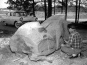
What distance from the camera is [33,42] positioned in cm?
516

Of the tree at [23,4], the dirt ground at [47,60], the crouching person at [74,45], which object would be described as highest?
the tree at [23,4]

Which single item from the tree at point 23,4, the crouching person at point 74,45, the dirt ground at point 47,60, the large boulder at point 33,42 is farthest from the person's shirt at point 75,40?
the tree at point 23,4

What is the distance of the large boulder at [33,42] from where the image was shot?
518cm

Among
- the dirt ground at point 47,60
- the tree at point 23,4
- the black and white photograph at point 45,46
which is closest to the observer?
the dirt ground at point 47,60

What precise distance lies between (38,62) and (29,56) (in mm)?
432

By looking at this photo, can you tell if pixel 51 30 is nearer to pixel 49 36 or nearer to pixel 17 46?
pixel 49 36

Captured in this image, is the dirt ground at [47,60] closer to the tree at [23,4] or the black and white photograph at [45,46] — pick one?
the black and white photograph at [45,46]

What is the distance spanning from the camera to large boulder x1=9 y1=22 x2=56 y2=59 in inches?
204

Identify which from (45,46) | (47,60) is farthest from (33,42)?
(47,60)

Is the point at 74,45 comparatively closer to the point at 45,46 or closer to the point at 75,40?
the point at 75,40

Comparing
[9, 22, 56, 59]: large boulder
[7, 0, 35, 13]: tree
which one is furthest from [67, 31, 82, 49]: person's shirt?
[7, 0, 35, 13]: tree

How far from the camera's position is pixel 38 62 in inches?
200

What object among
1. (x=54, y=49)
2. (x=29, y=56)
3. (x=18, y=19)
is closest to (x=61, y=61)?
(x=54, y=49)

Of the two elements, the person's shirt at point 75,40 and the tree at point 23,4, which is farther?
the tree at point 23,4
